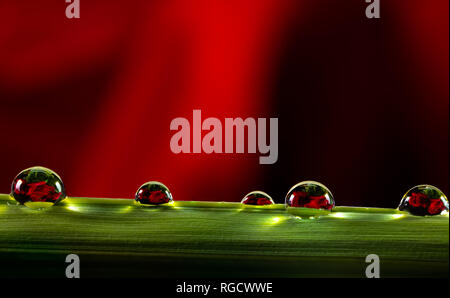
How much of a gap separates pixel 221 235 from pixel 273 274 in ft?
0.18

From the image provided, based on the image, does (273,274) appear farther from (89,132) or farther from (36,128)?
(36,128)

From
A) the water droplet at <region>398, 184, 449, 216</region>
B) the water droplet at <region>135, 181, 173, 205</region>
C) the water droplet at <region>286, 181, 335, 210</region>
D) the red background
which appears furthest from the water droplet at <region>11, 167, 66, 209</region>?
the red background

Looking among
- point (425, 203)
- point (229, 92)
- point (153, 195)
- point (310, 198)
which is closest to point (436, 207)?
point (425, 203)

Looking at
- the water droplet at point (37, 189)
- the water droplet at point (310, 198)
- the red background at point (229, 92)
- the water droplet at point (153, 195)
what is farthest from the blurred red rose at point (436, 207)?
the red background at point (229, 92)

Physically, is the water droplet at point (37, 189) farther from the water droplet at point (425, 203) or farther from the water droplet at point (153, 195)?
the water droplet at point (425, 203)

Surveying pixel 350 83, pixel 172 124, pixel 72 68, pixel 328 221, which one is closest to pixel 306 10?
pixel 350 83

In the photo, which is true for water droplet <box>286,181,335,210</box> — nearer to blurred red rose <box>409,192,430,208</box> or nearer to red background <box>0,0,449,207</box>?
blurred red rose <box>409,192,430,208</box>

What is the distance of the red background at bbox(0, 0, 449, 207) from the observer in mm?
2117

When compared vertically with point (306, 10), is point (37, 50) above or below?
below

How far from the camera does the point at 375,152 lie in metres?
2.28

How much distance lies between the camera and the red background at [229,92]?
6.95 feet

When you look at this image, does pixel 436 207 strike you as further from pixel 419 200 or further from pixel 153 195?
pixel 153 195

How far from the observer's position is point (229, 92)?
2.28 metres

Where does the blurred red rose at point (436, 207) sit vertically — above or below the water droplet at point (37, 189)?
Answer: below
